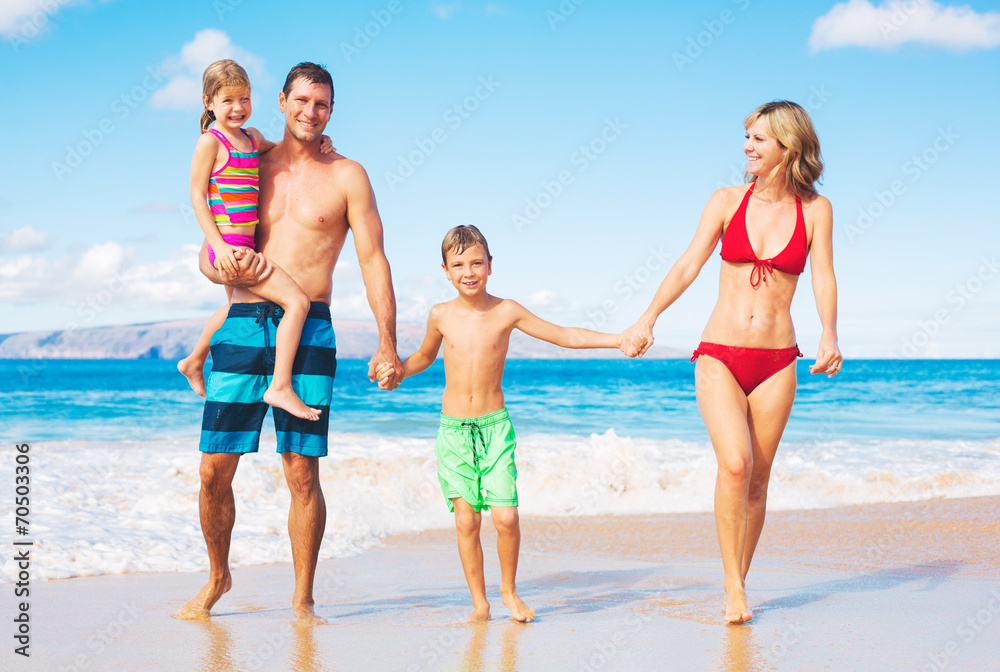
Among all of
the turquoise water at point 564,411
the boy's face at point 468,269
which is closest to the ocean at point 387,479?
the turquoise water at point 564,411

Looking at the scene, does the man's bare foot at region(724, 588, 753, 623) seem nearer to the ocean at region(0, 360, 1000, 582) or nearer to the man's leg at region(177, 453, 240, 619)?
the man's leg at region(177, 453, 240, 619)

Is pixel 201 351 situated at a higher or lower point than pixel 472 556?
higher

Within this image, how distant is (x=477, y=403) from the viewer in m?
3.81

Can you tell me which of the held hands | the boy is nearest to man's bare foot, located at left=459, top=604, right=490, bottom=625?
the boy

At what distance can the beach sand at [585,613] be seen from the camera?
302cm

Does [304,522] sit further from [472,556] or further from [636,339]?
[636,339]

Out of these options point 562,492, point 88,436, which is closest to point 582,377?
point 88,436

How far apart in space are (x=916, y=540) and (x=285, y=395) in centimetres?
472

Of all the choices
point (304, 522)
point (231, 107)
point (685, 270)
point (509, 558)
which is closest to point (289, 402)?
point (304, 522)

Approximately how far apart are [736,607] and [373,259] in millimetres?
2252

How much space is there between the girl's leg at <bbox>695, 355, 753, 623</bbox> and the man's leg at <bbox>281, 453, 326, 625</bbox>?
1804 mm

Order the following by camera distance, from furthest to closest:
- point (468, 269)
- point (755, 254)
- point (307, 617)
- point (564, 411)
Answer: point (564, 411)
point (468, 269)
point (755, 254)
point (307, 617)

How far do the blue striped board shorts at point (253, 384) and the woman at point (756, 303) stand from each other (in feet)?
4.70

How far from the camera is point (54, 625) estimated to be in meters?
3.56
